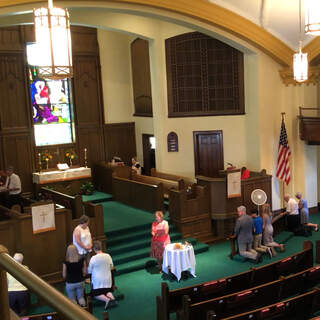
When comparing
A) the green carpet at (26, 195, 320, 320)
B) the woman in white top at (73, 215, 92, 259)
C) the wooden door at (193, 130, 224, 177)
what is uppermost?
the wooden door at (193, 130, 224, 177)

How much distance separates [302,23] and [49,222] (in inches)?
358

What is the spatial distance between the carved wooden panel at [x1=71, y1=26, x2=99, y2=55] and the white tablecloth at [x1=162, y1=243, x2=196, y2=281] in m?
9.85

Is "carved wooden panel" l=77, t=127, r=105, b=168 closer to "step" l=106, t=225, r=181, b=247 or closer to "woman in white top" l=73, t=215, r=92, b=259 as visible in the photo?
"step" l=106, t=225, r=181, b=247

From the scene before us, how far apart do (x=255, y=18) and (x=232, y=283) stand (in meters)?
8.42

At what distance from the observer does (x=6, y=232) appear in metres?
9.69

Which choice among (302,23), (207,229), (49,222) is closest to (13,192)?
(49,222)

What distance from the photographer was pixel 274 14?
44.4 ft

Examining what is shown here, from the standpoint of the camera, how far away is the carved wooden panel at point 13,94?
52.7 feet

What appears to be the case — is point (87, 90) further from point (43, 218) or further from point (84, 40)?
point (43, 218)

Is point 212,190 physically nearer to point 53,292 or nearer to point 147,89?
point 147,89

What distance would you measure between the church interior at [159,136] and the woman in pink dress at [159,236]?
37 cm

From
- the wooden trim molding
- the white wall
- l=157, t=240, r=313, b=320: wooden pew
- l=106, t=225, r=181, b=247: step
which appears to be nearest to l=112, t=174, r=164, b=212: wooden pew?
l=106, t=225, r=181, b=247: step

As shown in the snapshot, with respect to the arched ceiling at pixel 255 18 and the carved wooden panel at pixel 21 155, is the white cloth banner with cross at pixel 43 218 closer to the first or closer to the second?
the arched ceiling at pixel 255 18

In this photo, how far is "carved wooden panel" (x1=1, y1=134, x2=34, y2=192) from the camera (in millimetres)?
16109
